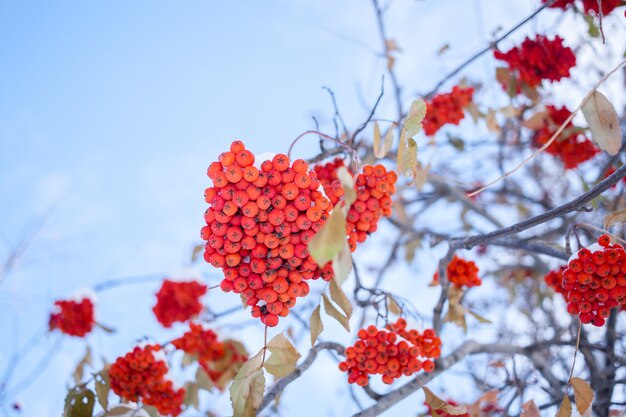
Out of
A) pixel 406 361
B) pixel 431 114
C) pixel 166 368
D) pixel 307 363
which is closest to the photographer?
pixel 406 361

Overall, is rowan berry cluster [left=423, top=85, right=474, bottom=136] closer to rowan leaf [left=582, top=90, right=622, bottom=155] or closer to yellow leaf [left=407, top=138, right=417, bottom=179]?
rowan leaf [left=582, top=90, right=622, bottom=155]

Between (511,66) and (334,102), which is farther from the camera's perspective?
(511,66)

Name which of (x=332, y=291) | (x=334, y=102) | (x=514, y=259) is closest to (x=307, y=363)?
(x=332, y=291)

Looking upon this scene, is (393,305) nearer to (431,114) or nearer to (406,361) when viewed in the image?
(406,361)

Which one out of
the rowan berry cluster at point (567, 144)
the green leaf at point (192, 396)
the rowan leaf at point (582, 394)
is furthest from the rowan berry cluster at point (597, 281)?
the green leaf at point (192, 396)

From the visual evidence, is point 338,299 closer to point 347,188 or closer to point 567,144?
point 347,188

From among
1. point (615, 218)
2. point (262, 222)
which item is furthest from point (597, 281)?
point (262, 222)

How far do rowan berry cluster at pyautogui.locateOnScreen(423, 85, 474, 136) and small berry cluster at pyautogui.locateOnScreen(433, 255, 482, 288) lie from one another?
109 cm

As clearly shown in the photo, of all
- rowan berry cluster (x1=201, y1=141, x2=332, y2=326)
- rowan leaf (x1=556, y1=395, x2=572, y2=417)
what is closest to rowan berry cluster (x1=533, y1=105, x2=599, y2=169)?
rowan leaf (x1=556, y1=395, x2=572, y2=417)

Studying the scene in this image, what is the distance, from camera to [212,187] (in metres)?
1.58

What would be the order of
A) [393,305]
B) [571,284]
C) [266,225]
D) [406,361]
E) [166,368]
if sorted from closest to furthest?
[266,225] < [571,284] < [406,361] < [393,305] < [166,368]

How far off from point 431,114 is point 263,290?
2.25m

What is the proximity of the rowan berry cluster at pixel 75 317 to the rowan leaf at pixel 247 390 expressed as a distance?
250cm

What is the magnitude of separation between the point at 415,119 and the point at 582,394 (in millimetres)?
1223
